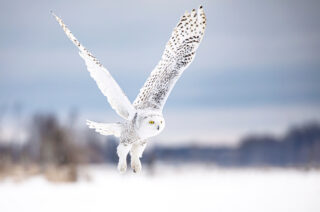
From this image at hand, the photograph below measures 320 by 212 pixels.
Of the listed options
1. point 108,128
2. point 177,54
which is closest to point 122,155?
point 108,128

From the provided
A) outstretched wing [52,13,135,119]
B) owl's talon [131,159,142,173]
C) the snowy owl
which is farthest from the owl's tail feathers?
owl's talon [131,159,142,173]

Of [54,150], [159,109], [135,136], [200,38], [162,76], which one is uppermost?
[54,150]

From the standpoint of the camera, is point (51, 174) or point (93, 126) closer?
point (93, 126)

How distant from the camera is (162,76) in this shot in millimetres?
4781

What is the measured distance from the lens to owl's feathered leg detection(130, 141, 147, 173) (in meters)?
4.35

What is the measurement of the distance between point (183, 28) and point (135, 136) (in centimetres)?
131

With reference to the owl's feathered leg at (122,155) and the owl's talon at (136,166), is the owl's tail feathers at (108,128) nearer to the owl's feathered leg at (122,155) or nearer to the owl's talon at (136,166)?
the owl's feathered leg at (122,155)

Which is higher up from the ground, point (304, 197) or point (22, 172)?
point (22, 172)

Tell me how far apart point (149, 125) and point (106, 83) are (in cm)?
59

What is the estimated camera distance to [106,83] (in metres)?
4.37

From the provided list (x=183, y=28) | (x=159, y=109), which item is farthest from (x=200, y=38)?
(x=159, y=109)

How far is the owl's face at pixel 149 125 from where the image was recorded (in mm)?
4109

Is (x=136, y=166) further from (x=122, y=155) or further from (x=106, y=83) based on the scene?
(x=106, y=83)

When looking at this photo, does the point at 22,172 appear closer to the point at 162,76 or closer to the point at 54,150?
the point at 54,150
